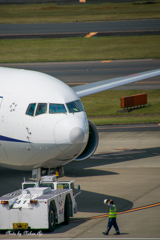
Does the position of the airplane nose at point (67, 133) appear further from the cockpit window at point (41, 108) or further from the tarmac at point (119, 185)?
the tarmac at point (119, 185)

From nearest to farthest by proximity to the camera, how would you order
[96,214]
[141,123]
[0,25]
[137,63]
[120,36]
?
1. [96,214]
2. [141,123]
3. [137,63]
4. [120,36]
5. [0,25]

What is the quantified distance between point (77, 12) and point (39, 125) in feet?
302

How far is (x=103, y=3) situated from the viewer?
114812mm

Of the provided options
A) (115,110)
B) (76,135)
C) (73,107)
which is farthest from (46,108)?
(115,110)

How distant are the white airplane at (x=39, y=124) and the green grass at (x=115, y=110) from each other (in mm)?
23737

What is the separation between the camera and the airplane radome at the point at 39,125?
20.9 meters

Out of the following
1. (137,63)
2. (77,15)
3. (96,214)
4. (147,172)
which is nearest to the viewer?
(96,214)

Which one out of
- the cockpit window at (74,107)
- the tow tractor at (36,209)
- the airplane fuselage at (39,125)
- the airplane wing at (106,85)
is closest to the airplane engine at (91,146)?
the airplane fuselage at (39,125)

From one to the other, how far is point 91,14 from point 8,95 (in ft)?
290

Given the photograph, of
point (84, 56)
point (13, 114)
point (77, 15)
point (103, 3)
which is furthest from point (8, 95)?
point (103, 3)

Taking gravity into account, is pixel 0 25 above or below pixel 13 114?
above

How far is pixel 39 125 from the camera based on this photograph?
21.0 m

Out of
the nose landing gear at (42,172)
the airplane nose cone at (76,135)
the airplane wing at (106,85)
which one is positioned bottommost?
the nose landing gear at (42,172)

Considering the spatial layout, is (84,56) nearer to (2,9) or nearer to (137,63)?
(137,63)
